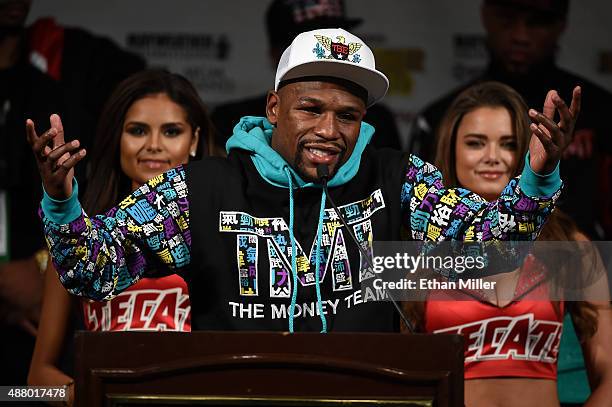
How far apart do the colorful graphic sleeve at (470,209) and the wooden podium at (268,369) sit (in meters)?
0.57

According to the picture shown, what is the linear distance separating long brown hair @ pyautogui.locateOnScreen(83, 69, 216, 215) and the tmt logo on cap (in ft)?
3.31

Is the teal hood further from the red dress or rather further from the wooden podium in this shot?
the wooden podium

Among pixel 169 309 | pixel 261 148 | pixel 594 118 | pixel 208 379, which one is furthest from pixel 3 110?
pixel 208 379

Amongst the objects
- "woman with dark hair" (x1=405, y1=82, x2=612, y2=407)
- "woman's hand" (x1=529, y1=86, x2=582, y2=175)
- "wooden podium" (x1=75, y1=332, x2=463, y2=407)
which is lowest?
"wooden podium" (x1=75, y1=332, x2=463, y2=407)

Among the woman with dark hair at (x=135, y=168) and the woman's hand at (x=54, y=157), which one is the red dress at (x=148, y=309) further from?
the woman's hand at (x=54, y=157)

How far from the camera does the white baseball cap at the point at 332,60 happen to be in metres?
2.69

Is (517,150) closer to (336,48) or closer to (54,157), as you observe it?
(336,48)

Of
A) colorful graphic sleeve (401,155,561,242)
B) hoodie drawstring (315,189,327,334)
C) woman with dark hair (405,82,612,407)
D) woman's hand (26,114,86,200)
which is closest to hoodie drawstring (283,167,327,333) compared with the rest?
hoodie drawstring (315,189,327,334)

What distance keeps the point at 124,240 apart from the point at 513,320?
123cm

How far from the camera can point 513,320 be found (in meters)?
3.25

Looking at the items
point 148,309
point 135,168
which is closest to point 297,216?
point 148,309

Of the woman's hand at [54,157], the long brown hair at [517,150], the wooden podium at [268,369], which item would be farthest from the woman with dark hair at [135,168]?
the wooden podium at [268,369]

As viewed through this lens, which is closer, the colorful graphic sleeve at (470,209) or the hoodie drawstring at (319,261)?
the colorful graphic sleeve at (470,209)

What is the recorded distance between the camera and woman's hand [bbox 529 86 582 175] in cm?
231
